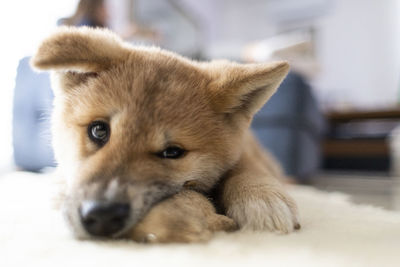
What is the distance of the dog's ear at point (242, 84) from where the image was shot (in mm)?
1124

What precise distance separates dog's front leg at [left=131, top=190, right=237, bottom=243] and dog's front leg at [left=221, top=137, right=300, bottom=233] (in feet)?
0.29

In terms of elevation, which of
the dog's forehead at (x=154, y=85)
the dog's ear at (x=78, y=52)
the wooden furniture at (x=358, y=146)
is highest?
the dog's ear at (x=78, y=52)

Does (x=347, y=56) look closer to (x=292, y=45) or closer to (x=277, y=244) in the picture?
(x=292, y=45)

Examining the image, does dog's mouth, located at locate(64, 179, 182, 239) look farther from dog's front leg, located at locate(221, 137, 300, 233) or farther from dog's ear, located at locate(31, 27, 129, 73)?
dog's ear, located at locate(31, 27, 129, 73)

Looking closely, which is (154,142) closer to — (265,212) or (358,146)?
(265,212)

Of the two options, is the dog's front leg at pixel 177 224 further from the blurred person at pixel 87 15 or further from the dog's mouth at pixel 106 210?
the blurred person at pixel 87 15

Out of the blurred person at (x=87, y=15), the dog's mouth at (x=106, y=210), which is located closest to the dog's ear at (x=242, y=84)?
the dog's mouth at (x=106, y=210)

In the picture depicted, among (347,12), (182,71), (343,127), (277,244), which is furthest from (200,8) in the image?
(277,244)

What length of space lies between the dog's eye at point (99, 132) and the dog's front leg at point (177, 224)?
28cm

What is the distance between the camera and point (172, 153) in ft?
3.38

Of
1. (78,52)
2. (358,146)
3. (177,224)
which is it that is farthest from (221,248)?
(358,146)

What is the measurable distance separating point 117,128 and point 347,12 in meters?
8.37

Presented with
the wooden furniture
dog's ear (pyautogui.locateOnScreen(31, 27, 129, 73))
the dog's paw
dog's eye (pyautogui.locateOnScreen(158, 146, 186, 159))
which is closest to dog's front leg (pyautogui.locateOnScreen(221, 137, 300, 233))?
the dog's paw

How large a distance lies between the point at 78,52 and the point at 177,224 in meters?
0.62
